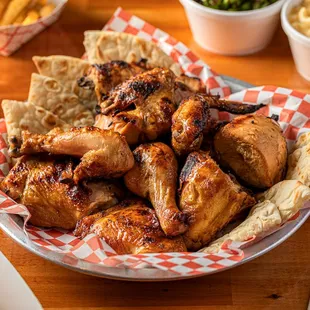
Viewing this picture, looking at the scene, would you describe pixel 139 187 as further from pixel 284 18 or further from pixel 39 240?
pixel 284 18

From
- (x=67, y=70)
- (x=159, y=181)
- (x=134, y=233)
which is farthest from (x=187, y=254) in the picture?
(x=67, y=70)

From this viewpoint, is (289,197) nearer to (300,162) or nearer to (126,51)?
(300,162)

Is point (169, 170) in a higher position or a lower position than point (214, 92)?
higher

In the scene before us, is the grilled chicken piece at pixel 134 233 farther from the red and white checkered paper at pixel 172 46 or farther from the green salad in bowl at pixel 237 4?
the green salad in bowl at pixel 237 4

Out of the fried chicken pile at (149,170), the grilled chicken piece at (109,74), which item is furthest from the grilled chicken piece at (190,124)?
the grilled chicken piece at (109,74)

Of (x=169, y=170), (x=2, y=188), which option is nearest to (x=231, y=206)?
(x=169, y=170)

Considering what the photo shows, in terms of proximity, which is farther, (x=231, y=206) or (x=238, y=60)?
(x=238, y=60)
